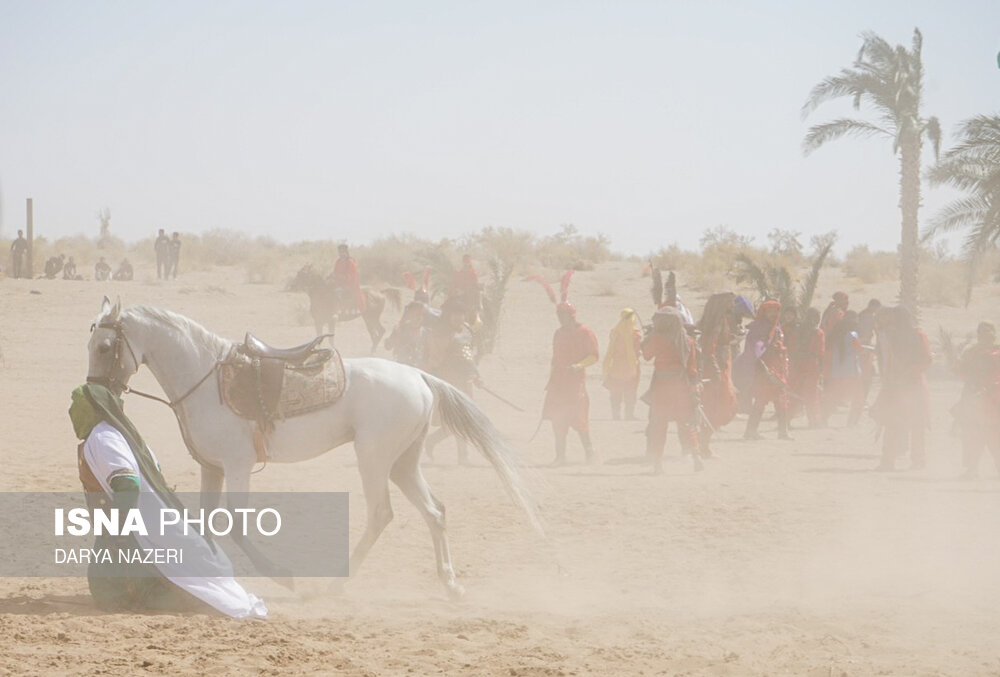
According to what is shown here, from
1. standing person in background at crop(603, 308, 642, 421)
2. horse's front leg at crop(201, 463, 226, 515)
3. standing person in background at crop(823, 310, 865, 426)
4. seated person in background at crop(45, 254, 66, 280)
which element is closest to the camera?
horse's front leg at crop(201, 463, 226, 515)

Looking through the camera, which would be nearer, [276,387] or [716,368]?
[276,387]

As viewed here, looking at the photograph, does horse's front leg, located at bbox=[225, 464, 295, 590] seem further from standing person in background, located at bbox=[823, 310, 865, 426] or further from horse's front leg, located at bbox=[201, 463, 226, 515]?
standing person in background, located at bbox=[823, 310, 865, 426]

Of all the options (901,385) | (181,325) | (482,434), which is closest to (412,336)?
(901,385)

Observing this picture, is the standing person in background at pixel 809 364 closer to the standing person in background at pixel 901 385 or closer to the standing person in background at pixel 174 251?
the standing person in background at pixel 901 385

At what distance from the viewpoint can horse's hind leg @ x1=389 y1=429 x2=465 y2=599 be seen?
7641 mm

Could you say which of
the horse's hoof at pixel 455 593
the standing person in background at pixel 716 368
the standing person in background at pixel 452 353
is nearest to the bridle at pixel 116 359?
the horse's hoof at pixel 455 593

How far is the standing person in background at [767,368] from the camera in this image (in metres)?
15.5

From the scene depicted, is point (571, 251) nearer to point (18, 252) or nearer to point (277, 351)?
point (18, 252)

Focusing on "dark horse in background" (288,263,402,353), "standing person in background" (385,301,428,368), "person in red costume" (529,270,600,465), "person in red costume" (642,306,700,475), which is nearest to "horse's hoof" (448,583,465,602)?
"person in red costume" (642,306,700,475)

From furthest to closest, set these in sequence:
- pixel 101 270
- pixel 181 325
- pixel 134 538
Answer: pixel 101 270 → pixel 181 325 → pixel 134 538

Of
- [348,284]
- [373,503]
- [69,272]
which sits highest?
[69,272]

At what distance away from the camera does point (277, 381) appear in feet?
25.4

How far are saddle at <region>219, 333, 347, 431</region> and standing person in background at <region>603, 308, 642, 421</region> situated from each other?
804 centimetres

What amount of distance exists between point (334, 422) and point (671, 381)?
5199 millimetres
